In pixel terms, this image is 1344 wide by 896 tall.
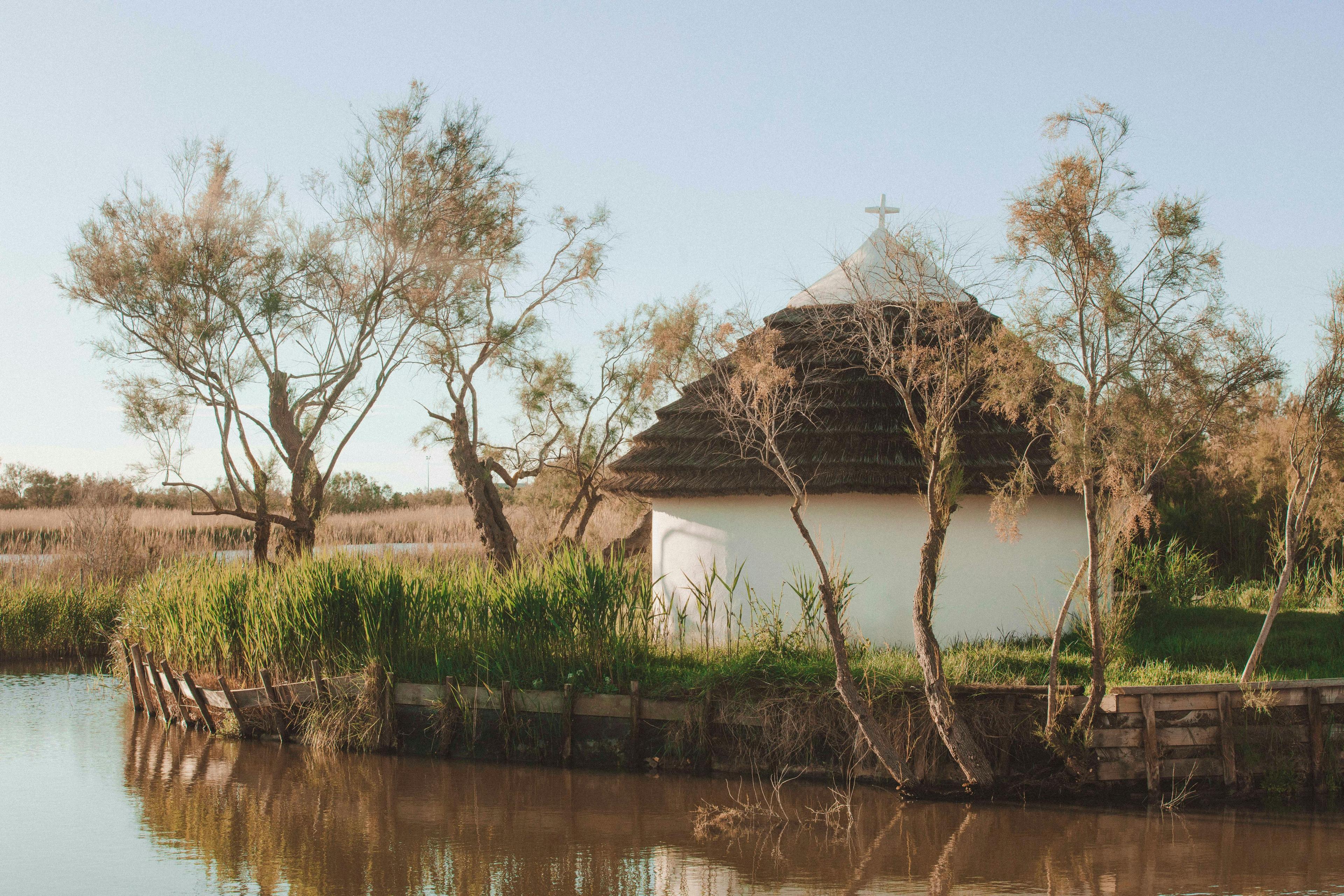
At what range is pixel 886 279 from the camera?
11.3 m

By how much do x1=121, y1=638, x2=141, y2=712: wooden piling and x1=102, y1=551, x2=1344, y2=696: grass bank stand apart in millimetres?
1073

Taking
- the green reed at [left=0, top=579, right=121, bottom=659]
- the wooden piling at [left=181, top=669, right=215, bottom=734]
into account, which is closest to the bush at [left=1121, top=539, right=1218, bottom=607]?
the wooden piling at [left=181, top=669, right=215, bottom=734]

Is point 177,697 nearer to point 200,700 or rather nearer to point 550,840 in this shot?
point 200,700

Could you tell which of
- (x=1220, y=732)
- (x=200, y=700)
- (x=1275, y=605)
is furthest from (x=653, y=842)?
(x=200, y=700)

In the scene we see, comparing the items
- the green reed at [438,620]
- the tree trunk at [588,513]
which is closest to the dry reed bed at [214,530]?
the tree trunk at [588,513]

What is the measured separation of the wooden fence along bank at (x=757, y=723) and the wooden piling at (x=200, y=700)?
0.01 meters

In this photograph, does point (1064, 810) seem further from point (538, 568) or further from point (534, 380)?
point (534, 380)

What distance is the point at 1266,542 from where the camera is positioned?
18266 millimetres

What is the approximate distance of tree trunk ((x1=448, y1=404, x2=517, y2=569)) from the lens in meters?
15.7

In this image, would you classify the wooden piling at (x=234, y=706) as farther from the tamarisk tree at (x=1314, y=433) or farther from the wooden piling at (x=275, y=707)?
the tamarisk tree at (x=1314, y=433)

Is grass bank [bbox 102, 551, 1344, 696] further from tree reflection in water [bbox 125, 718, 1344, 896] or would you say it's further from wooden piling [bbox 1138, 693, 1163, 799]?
tree reflection in water [bbox 125, 718, 1344, 896]

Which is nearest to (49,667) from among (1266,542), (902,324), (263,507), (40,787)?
(263,507)

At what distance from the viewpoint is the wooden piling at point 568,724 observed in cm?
992

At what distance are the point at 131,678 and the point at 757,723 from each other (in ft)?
26.9
